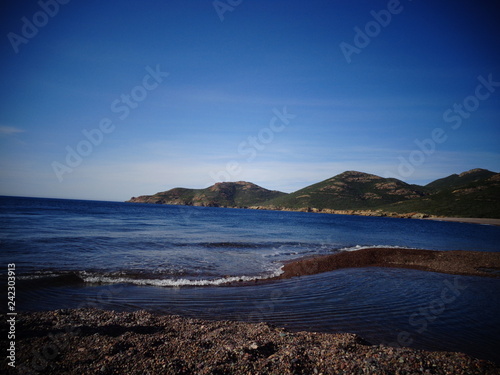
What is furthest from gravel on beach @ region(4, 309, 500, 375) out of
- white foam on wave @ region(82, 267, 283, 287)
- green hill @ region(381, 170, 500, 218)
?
green hill @ region(381, 170, 500, 218)

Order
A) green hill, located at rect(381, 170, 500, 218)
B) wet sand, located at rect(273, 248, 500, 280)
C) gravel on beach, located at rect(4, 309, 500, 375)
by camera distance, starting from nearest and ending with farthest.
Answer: gravel on beach, located at rect(4, 309, 500, 375), wet sand, located at rect(273, 248, 500, 280), green hill, located at rect(381, 170, 500, 218)

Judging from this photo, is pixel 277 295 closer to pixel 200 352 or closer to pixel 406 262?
pixel 200 352

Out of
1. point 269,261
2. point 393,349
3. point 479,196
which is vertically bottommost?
point 269,261

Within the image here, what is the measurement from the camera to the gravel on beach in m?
5.71

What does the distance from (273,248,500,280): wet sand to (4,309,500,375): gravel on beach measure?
27.9ft

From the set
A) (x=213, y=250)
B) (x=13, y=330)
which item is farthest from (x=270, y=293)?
(x=213, y=250)

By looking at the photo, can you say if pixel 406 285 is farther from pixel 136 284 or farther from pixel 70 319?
pixel 70 319

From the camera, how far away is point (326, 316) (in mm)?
9570

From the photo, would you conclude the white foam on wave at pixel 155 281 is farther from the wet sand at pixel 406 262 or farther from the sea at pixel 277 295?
the wet sand at pixel 406 262

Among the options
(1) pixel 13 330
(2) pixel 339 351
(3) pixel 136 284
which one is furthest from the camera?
(3) pixel 136 284

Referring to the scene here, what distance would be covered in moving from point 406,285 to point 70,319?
16.7 m

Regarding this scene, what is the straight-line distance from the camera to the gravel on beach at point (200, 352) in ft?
18.7

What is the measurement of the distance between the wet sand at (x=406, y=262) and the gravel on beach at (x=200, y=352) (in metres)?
8.51

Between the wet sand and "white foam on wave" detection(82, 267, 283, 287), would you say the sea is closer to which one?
"white foam on wave" detection(82, 267, 283, 287)
